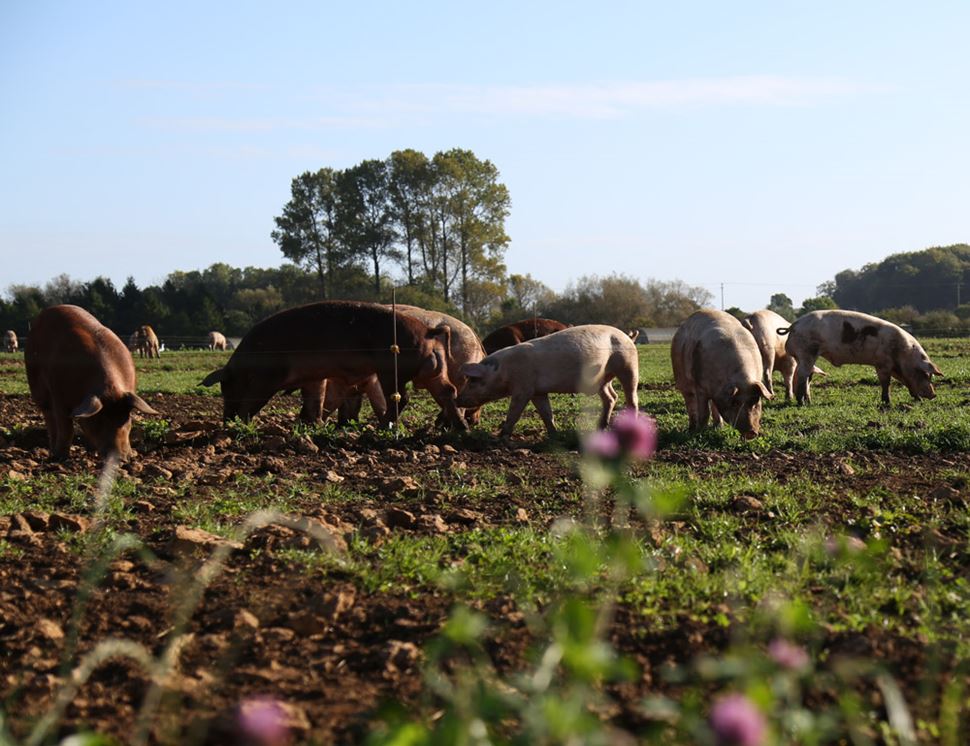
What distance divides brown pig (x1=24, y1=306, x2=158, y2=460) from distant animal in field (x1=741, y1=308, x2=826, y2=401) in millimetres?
9775

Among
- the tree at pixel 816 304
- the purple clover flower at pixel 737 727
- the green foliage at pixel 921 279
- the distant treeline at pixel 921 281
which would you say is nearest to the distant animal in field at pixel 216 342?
the tree at pixel 816 304

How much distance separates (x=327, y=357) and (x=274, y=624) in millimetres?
8645

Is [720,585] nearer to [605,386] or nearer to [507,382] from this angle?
[507,382]

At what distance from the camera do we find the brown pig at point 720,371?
10672 mm

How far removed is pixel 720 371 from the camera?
11094 mm

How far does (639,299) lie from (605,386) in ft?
150

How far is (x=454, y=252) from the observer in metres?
55.2

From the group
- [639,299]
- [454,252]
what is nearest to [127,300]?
[454,252]

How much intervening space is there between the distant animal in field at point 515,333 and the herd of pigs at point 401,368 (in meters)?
3.63

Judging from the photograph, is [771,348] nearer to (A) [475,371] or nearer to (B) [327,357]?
(A) [475,371]

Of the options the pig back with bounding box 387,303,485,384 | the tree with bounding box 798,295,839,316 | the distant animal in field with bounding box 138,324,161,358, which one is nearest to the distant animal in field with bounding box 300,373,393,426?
the pig back with bounding box 387,303,485,384

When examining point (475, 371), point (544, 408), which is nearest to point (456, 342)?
point (475, 371)

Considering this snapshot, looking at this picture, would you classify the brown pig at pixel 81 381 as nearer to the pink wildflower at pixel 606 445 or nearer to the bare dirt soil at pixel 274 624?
the bare dirt soil at pixel 274 624

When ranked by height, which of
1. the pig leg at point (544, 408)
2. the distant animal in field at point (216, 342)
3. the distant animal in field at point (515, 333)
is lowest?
the distant animal in field at point (216, 342)
